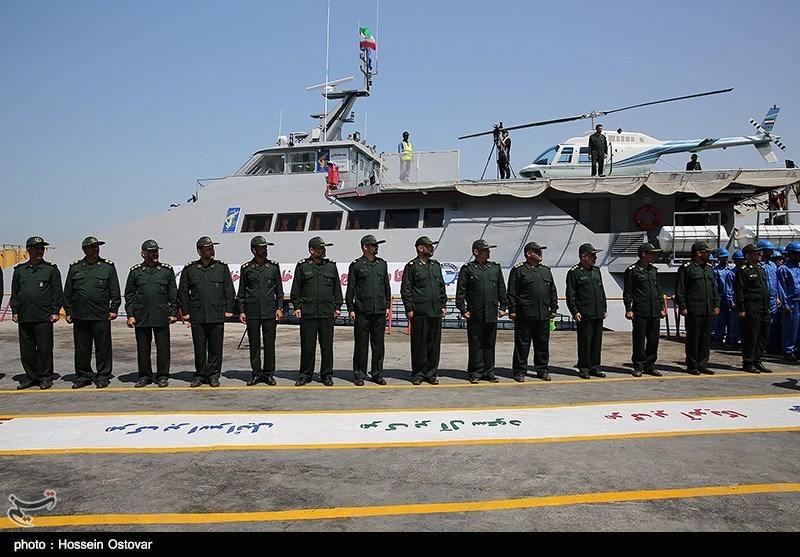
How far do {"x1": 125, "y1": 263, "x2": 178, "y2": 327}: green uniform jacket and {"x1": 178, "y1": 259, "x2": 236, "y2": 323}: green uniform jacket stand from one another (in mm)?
148

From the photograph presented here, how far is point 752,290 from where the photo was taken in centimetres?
827

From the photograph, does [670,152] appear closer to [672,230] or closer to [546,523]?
[672,230]

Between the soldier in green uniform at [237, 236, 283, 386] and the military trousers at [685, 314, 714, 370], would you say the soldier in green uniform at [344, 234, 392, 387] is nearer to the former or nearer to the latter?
the soldier in green uniform at [237, 236, 283, 386]

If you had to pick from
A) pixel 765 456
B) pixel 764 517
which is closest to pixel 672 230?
pixel 765 456

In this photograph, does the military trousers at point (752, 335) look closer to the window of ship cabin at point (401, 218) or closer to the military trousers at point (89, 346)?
the military trousers at point (89, 346)

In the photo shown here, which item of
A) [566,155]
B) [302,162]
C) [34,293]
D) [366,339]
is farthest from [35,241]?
[566,155]

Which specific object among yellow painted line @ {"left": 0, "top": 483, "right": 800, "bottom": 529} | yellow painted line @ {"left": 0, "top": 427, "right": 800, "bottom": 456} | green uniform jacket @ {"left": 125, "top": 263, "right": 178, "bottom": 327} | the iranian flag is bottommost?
yellow painted line @ {"left": 0, "top": 427, "right": 800, "bottom": 456}

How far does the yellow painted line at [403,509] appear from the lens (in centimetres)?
328

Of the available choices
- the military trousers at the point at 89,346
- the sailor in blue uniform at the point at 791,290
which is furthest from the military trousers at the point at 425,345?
the sailor in blue uniform at the point at 791,290

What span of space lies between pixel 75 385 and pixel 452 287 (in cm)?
1010

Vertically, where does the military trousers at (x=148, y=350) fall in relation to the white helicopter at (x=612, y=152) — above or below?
below

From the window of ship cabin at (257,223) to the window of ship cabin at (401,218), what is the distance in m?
3.74

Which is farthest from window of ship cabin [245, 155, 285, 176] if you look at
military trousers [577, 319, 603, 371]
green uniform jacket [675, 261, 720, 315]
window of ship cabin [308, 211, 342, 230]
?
green uniform jacket [675, 261, 720, 315]

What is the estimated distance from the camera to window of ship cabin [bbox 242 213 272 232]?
17.5 metres
